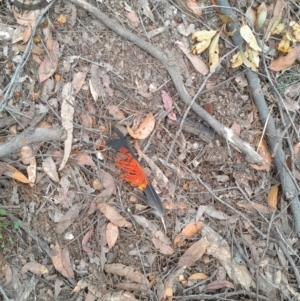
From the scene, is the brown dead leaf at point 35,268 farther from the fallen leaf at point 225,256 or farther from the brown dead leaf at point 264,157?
the brown dead leaf at point 264,157

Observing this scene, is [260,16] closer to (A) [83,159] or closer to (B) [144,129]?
(B) [144,129]

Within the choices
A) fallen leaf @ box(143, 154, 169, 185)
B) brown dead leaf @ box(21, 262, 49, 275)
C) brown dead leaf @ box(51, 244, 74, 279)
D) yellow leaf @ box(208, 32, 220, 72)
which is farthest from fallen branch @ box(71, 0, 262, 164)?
brown dead leaf @ box(21, 262, 49, 275)

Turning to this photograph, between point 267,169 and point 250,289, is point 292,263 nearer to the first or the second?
point 250,289

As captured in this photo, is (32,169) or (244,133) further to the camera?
(244,133)

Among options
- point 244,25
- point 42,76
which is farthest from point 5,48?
point 244,25

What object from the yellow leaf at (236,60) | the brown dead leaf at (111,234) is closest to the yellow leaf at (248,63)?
the yellow leaf at (236,60)

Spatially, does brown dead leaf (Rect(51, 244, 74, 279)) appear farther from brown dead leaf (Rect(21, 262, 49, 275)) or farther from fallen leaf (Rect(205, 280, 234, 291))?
fallen leaf (Rect(205, 280, 234, 291))
